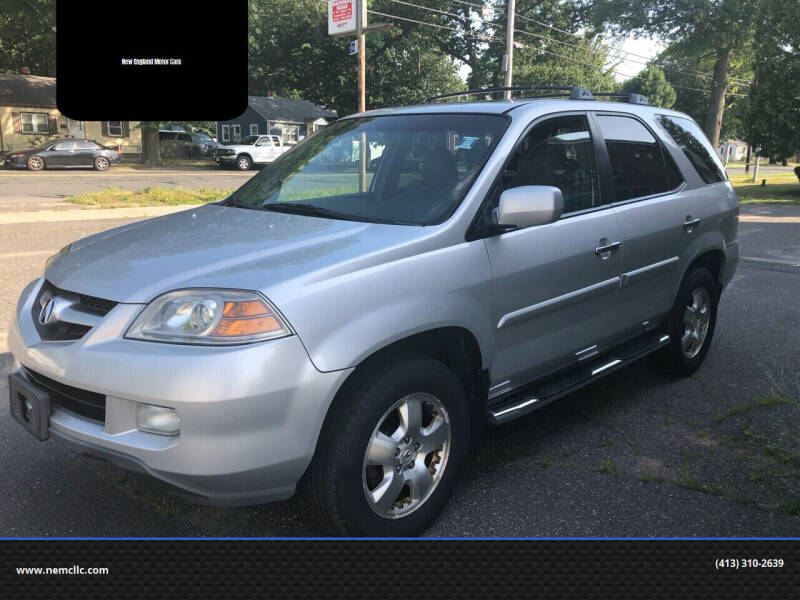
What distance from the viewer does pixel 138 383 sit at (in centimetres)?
233

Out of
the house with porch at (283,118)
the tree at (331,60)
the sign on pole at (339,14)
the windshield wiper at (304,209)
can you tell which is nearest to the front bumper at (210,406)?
the windshield wiper at (304,209)

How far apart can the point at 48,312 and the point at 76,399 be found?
43 cm

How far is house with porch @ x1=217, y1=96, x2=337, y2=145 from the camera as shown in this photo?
159ft

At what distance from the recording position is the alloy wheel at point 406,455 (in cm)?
271

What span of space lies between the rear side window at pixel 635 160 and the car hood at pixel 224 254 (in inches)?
66.0

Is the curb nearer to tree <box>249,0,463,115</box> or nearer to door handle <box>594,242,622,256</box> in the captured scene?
door handle <box>594,242,622,256</box>

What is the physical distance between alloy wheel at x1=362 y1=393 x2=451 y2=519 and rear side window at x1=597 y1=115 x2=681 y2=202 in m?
1.88

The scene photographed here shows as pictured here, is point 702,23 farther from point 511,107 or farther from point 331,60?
point 511,107

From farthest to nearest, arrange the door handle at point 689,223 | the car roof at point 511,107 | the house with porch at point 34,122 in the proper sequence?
the house with porch at point 34,122, the door handle at point 689,223, the car roof at point 511,107

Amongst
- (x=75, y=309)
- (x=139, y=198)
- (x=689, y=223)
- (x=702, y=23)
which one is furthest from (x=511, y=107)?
(x=702, y=23)

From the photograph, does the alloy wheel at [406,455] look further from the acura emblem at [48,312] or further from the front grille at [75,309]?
the acura emblem at [48,312]
